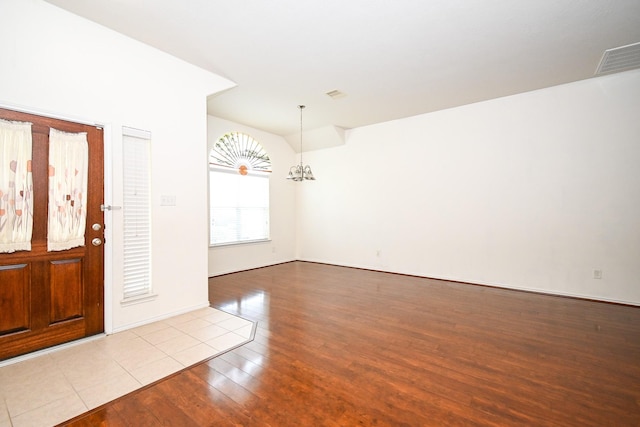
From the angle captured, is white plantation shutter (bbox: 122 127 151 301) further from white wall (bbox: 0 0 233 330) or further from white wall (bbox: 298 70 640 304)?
white wall (bbox: 298 70 640 304)

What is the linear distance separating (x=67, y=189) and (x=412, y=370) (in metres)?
3.53

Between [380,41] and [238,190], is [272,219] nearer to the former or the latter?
[238,190]

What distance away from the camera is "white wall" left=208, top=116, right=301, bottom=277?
5.48 m

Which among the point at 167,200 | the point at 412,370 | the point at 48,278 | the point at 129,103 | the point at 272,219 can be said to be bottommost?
the point at 412,370

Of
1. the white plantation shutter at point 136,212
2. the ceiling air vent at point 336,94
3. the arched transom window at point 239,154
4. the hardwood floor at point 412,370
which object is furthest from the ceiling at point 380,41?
the hardwood floor at point 412,370

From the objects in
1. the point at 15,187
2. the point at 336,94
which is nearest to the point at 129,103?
the point at 15,187

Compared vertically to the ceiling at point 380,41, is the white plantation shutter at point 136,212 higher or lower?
lower

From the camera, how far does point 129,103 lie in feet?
9.93

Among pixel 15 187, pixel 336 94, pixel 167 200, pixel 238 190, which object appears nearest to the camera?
pixel 15 187

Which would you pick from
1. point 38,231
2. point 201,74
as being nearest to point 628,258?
point 201,74

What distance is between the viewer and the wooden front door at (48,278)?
237cm

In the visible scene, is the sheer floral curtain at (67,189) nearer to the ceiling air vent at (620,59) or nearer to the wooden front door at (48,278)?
the wooden front door at (48,278)

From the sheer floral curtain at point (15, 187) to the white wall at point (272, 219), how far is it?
9.89ft

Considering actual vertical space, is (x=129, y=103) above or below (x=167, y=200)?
above
